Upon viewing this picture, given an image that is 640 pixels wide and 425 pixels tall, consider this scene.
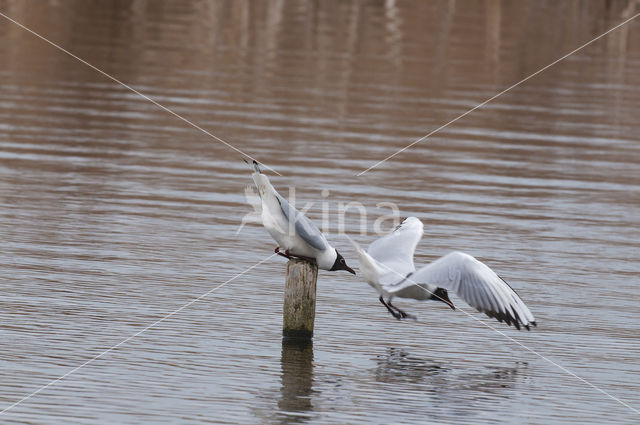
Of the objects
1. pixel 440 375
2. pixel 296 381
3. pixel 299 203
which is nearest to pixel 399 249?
pixel 440 375

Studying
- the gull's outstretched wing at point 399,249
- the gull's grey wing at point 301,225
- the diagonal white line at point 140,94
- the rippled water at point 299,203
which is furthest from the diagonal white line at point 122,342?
the diagonal white line at point 140,94

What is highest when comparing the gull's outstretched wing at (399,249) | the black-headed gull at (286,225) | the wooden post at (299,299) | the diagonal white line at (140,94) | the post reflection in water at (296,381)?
the diagonal white line at (140,94)

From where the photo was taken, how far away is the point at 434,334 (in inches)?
368

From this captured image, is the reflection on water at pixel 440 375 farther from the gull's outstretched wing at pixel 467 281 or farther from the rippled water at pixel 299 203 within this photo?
the gull's outstretched wing at pixel 467 281

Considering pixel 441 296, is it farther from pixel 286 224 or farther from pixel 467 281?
pixel 286 224

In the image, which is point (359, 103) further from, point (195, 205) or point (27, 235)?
point (27, 235)

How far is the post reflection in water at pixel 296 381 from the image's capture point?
298 inches

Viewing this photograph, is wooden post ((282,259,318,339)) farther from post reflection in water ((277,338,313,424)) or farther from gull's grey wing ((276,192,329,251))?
gull's grey wing ((276,192,329,251))

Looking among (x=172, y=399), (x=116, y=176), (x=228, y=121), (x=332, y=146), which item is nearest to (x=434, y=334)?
(x=172, y=399)

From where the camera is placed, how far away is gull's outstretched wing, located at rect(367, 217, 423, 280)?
8.62 meters

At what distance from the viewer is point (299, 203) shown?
1328 centimetres

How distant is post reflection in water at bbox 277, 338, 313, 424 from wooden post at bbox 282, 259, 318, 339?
0.24 feet

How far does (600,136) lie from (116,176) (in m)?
7.79

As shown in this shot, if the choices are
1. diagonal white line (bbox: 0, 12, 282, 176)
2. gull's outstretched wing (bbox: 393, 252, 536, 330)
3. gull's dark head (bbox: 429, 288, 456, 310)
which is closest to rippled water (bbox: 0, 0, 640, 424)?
diagonal white line (bbox: 0, 12, 282, 176)
